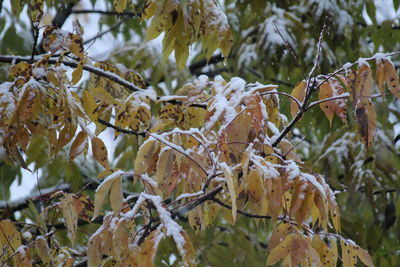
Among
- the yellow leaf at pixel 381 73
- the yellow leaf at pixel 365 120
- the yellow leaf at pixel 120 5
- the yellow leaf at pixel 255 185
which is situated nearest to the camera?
the yellow leaf at pixel 255 185

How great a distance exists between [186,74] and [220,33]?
2.12 meters

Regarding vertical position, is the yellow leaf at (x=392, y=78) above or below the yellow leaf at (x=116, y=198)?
above

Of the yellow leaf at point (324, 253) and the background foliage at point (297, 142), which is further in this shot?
the background foliage at point (297, 142)

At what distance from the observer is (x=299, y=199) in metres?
1.92

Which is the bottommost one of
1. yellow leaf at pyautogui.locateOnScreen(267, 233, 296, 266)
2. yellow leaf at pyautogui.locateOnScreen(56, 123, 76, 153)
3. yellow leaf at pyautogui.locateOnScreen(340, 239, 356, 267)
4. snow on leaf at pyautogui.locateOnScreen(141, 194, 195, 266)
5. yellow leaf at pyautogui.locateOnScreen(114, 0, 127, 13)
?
yellow leaf at pyautogui.locateOnScreen(340, 239, 356, 267)

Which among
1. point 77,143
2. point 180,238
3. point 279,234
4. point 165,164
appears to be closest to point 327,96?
point 279,234

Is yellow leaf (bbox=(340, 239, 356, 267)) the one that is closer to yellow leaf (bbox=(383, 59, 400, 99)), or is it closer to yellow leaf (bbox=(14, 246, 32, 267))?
yellow leaf (bbox=(383, 59, 400, 99))

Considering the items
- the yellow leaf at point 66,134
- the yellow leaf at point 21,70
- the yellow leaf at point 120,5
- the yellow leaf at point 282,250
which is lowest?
the yellow leaf at point 282,250

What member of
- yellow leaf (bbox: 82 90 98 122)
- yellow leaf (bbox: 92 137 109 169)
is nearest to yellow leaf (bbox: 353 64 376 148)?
yellow leaf (bbox: 92 137 109 169)

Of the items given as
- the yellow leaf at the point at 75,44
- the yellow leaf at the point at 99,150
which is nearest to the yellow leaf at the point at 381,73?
the yellow leaf at the point at 99,150

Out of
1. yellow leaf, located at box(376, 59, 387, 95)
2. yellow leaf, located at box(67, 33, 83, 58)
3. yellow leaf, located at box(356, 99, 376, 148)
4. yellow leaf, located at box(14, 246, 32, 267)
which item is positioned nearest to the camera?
yellow leaf, located at box(356, 99, 376, 148)

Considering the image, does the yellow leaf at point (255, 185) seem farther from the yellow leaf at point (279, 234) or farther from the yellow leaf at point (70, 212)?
the yellow leaf at point (70, 212)

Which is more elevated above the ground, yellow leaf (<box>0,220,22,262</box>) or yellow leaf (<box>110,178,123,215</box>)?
yellow leaf (<box>110,178,123,215</box>)

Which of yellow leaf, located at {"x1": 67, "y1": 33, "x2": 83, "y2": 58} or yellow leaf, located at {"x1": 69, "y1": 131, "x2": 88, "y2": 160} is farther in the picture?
yellow leaf, located at {"x1": 67, "y1": 33, "x2": 83, "y2": 58}
